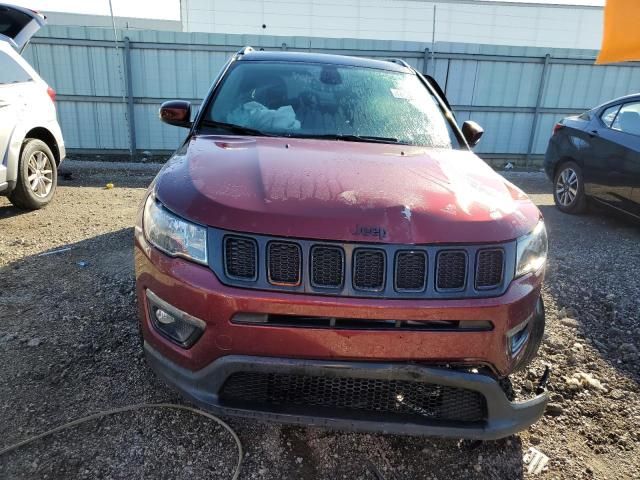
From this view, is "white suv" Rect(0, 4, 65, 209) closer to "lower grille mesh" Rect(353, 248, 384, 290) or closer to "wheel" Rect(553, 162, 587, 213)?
"lower grille mesh" Rect(353, 248, 384, 290)

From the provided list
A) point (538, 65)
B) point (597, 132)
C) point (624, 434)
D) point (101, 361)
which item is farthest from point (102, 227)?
point (538, 65)

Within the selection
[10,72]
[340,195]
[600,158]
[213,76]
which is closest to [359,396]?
[340,195]

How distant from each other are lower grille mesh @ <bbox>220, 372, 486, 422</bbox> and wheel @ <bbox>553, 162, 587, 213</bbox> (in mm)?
5417

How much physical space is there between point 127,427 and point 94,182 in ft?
21.7

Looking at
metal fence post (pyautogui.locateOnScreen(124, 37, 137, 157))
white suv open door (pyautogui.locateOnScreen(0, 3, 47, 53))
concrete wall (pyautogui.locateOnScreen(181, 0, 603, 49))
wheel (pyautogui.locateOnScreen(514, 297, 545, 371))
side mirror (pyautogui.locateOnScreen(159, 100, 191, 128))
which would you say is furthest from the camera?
concrete wall (pyautogui.locateOnScreen(181, 0, 603, 49))

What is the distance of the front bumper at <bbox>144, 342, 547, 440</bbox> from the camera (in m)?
1.77

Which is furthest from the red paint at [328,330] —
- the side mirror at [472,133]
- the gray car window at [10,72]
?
the gray car window at [10,72]

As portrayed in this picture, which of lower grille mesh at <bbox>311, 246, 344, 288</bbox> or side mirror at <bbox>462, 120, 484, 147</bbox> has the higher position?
side mirror at <bbox>462, 120, 484, 147</bbox>

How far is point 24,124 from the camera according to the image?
5309 millimetres

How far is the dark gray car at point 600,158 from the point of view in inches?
215

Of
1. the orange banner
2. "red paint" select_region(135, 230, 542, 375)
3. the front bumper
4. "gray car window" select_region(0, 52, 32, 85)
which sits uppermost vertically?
the orange banner

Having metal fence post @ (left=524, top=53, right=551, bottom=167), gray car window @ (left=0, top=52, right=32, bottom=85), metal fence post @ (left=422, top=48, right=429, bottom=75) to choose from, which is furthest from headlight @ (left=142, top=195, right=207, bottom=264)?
metal fence post @ (left=524, top=53, right=551, bottom=167)

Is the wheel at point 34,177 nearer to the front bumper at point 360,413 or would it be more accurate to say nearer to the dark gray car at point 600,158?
the front bumper at point 360,413

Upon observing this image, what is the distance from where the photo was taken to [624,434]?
95.2 inches
